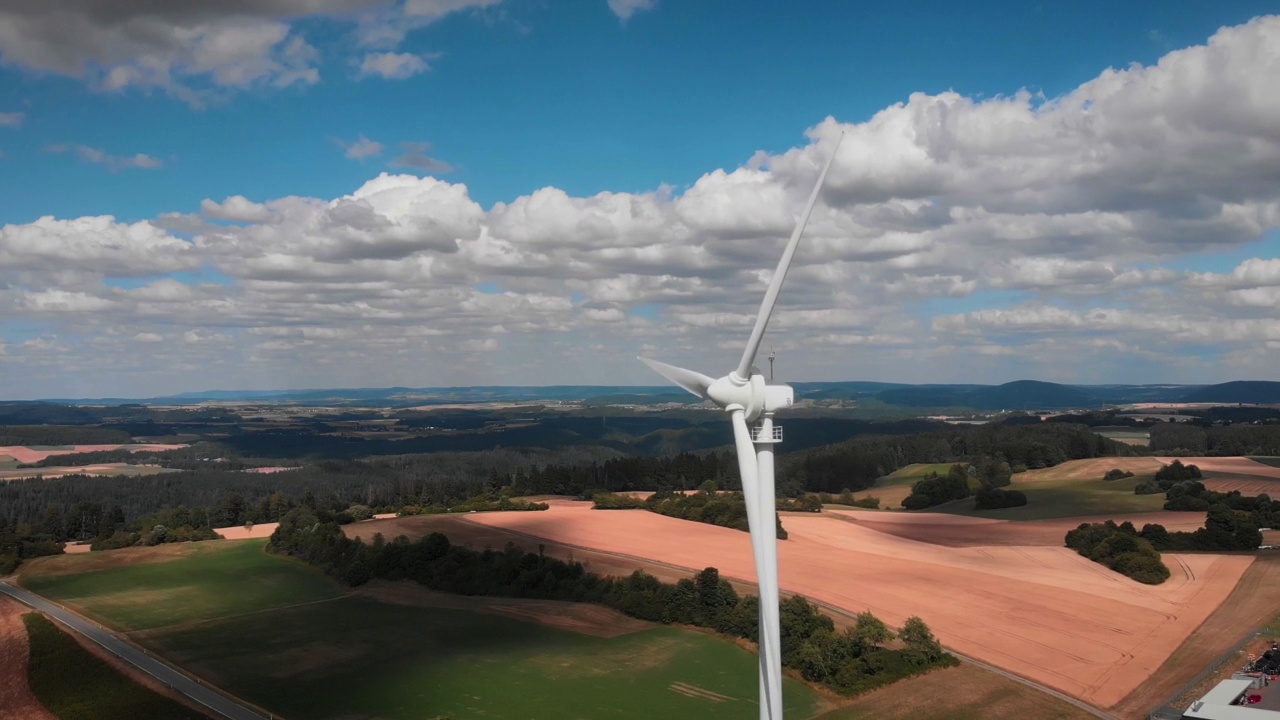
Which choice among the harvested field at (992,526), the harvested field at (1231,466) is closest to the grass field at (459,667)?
the harvested field at (992,526)

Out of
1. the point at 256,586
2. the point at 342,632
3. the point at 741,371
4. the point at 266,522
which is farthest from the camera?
the point at 266,522

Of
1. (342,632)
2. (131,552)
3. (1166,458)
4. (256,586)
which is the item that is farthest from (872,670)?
(1166,458)

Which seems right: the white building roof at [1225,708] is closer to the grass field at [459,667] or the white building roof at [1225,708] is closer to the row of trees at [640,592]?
the row of trees at [640,592]

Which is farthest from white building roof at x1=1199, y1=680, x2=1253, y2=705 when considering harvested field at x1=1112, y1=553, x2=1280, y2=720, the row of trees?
the row of trees

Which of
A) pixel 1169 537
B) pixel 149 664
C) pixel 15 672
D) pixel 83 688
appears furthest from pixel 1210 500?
pixel 15 672

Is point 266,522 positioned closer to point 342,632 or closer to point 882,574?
point 342,632

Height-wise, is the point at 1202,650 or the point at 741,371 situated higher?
the point at 741,371

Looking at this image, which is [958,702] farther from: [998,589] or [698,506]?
[698,506]

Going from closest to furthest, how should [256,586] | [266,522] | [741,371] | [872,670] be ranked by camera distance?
[741,371] < [872,670] < [256,586] < [266,522]
